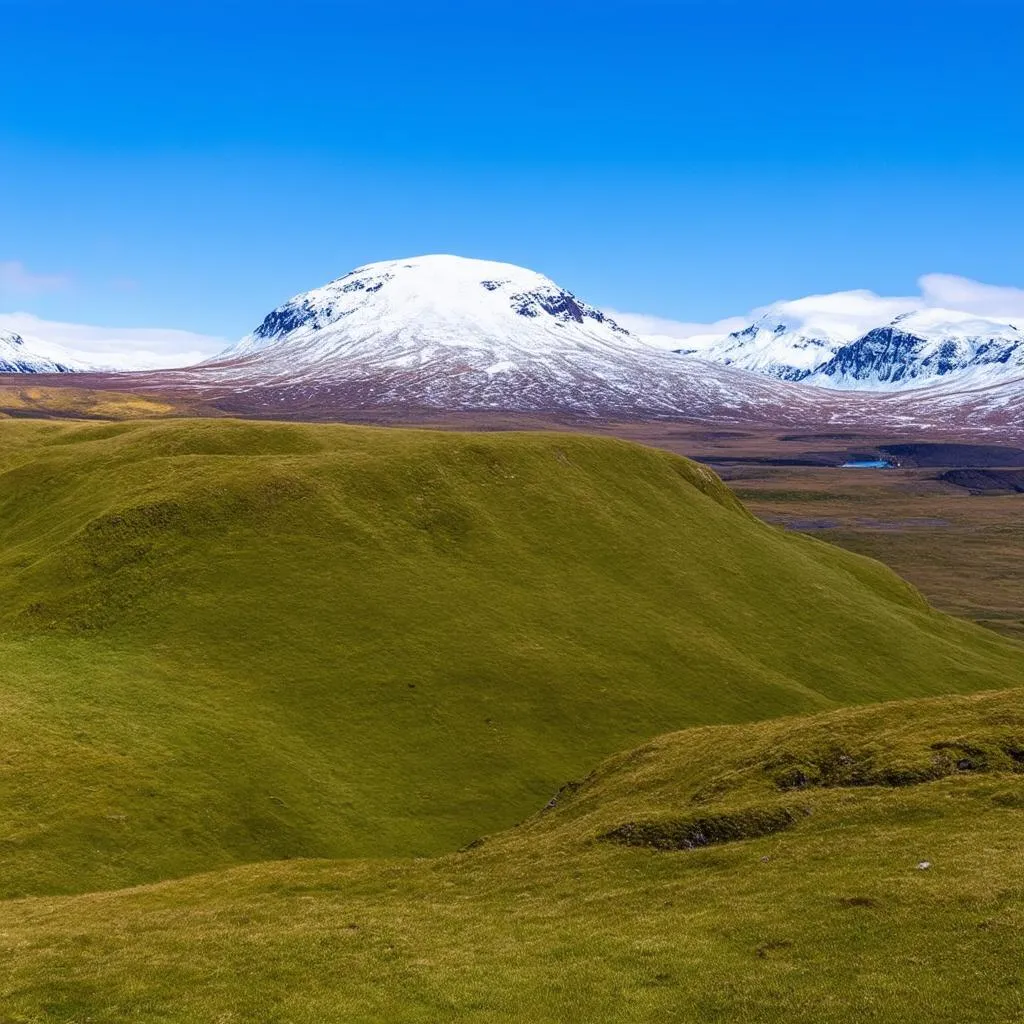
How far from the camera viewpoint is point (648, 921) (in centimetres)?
3559

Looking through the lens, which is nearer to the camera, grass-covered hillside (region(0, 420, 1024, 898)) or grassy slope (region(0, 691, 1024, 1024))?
grassy slope (region(0, 691, 1024, 1024))

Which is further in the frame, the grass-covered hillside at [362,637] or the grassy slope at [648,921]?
the grass-covered hillside at [362,637]

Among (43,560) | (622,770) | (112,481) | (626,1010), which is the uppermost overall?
(112,481)

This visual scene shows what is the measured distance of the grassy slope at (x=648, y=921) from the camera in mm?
29172

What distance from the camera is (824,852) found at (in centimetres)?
3897

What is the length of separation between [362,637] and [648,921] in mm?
52188

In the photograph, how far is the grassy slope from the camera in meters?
29.2

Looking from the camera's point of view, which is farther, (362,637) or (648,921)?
(362,637)

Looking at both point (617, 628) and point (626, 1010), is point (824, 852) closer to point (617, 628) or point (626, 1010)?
point (626, 1010)

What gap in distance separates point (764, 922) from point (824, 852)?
6.94m

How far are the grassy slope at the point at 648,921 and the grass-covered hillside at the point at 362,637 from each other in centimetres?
1269

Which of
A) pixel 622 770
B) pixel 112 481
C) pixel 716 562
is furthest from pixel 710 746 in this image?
pixel 112 481

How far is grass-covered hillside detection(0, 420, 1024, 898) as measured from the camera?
60875 millimetres

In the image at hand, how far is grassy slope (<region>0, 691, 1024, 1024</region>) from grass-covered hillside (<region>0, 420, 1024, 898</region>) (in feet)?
41.6
